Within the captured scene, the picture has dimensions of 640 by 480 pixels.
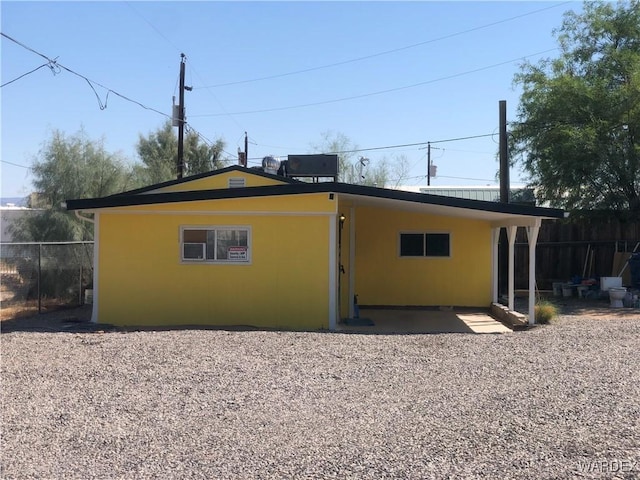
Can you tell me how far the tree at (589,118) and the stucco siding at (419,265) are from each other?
3.47m

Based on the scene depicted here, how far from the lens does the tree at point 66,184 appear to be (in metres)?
18.4

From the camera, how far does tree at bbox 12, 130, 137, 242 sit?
18.4 meters

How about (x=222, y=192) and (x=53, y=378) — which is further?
(x=222, y=192)

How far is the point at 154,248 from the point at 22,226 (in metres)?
9.89

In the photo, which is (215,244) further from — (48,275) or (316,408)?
(48,275)

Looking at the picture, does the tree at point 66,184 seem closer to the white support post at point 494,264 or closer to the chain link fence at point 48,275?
the chain link fence at point 48,275

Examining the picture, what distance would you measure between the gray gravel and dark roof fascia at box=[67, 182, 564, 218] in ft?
8.16

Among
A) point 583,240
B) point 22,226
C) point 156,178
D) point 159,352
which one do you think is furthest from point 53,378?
point 156,178

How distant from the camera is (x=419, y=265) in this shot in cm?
1466

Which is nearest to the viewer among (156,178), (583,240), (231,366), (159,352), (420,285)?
(231,366)

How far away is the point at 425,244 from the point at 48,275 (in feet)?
32.2

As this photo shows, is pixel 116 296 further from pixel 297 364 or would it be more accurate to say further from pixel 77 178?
pixel 77 178

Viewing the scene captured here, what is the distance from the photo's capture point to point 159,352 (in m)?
7.96

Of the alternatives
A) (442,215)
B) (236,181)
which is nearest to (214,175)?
(236,181)
